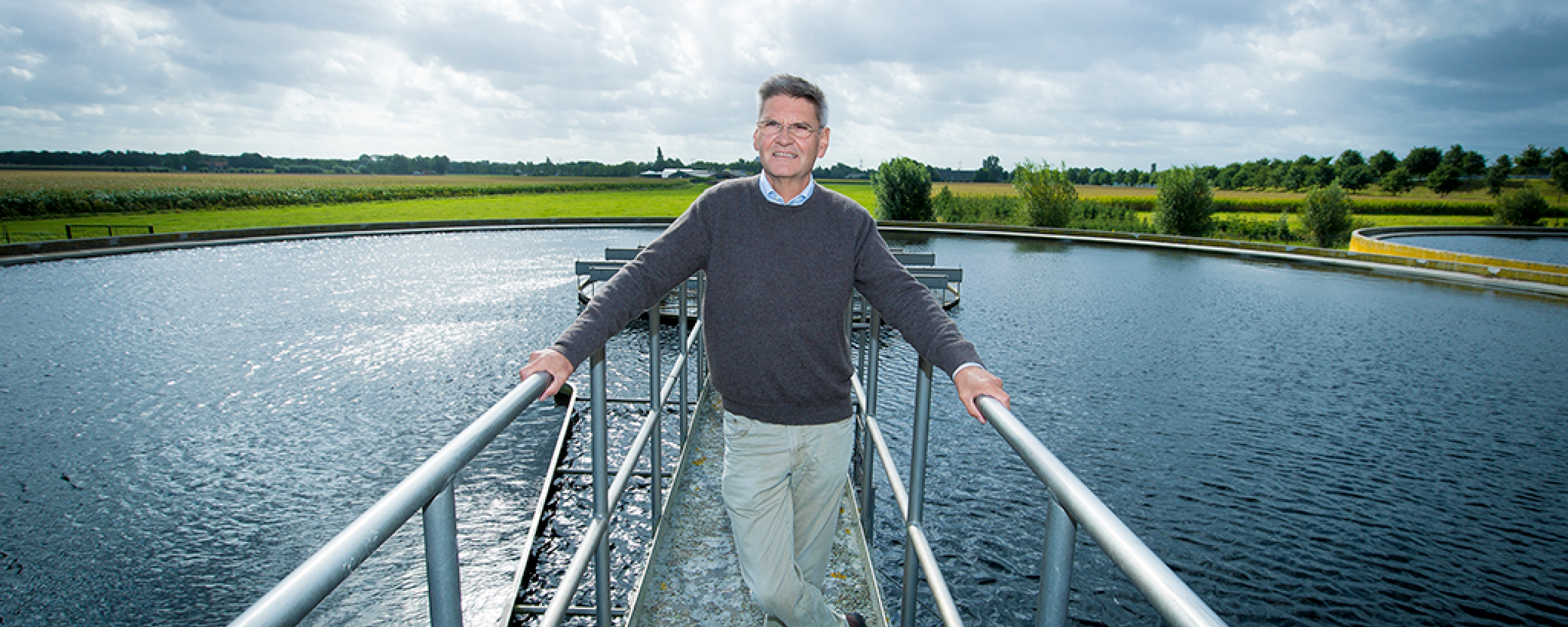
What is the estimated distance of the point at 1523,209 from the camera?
160 feet

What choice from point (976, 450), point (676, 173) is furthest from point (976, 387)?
point (676, 173)

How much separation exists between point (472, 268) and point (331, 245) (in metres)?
9.59

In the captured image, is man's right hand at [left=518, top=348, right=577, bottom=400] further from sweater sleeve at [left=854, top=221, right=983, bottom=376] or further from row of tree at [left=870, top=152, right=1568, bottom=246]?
row of tree at [left=870, top=152, right=1568, bottom=246]

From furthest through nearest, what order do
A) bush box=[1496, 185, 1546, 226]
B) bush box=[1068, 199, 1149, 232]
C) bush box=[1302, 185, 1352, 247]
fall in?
bush box=[1496, 185, 1546, 226], bush box=[1068, 199, 1149, 232], bush box=[1302, 185, 1352, 247]

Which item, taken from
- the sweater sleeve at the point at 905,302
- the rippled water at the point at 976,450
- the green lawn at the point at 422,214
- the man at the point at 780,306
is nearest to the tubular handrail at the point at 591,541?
the man at the point at 780,306

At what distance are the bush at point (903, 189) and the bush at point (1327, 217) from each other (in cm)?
1879

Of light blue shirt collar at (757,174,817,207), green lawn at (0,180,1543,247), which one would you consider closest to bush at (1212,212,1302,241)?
green lawn at (0,180,1543,247)

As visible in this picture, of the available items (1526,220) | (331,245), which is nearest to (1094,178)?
(1526,220)

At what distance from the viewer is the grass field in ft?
137

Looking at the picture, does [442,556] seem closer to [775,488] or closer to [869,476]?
[775,488]

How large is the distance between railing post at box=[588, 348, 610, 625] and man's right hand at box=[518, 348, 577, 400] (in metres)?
0.25

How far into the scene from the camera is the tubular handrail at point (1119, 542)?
836 mm

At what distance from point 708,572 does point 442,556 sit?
227 centimetres

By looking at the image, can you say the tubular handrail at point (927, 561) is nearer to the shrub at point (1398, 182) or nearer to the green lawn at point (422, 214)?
the green lawn at point (422, 214)
